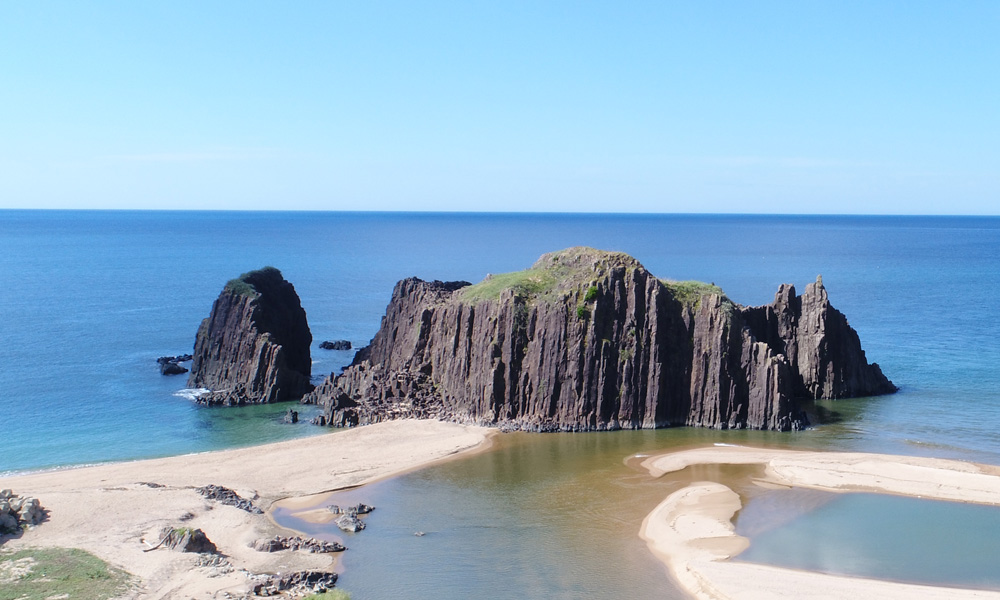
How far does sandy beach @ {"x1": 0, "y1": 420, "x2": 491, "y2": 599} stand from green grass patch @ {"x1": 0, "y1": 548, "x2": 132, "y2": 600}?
0.88 m

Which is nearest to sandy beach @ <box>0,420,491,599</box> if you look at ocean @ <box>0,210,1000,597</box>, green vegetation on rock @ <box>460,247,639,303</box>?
ocean @ <box>0,210,1000,597</box>

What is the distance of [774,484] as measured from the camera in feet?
170

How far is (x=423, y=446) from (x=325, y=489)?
1035 centimetres

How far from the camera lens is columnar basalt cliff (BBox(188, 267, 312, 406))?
75.7 meters

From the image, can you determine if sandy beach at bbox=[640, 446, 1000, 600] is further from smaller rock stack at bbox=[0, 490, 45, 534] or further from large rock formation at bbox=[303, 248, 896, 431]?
smaller rock stack at bbox=[0, 490, 45, 534]

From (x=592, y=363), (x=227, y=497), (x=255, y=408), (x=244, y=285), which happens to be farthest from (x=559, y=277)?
(x=227, y=497)

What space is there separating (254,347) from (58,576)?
142 feet

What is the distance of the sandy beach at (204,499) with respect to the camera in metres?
37.6

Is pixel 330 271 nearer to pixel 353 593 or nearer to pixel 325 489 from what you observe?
pixel 325 489

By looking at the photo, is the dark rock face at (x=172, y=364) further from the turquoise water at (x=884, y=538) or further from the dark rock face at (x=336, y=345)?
the turquoise water at (x=884, y=538)

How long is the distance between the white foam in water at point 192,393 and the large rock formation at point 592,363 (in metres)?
14.1

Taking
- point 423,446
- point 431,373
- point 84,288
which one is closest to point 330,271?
point 84,288

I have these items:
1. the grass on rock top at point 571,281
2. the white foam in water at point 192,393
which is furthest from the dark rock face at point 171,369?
the grass on rock top at point 571,281

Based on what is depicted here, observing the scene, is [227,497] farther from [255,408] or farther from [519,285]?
[519,285]
